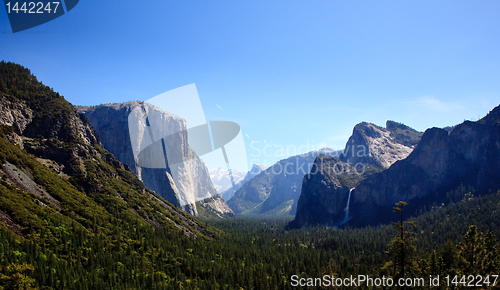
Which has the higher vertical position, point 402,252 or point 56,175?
Answer: point 56,175

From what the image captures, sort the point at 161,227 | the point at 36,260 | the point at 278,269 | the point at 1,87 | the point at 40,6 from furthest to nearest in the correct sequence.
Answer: the point at 161,227 < the point at 1,87 < the point at 278,269 < the point at 40,6 < the point at 36,260

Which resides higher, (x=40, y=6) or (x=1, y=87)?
(x=40, y=6)

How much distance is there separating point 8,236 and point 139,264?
34.6m

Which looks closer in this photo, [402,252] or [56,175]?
[402,252]

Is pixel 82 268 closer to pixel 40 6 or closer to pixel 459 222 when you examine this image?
pixel 40 6

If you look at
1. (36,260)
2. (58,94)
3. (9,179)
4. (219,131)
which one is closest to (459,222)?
(219,131)

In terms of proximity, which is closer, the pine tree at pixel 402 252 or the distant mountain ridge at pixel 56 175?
the pine tree at pixel 402 252

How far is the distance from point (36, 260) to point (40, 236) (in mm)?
10724

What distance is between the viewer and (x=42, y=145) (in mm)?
116250

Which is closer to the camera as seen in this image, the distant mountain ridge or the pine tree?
the pine tree

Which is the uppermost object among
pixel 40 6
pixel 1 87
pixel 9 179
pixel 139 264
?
pixel 40 6

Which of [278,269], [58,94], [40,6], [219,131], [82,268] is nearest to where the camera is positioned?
[82,268]

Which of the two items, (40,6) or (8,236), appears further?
(40,6)

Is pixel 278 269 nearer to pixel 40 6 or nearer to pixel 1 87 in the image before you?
pixel 40 6
